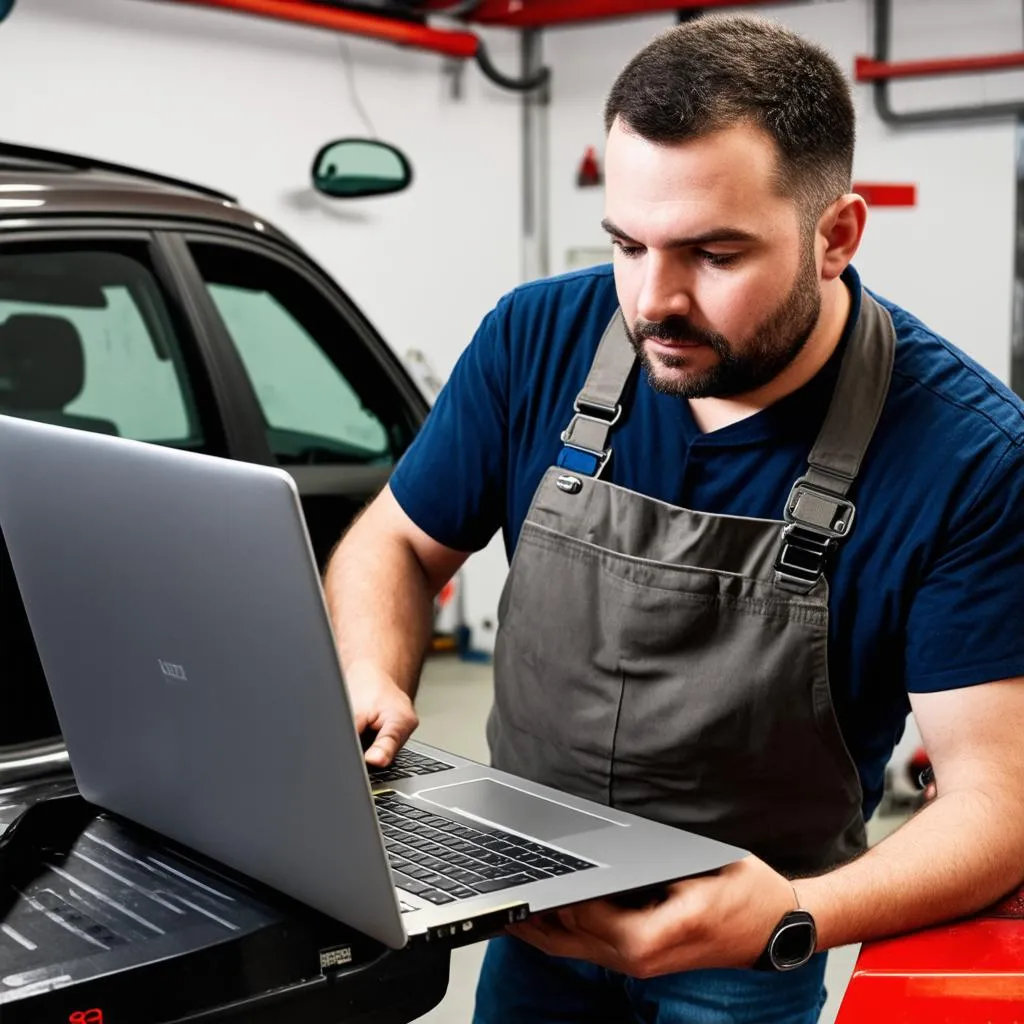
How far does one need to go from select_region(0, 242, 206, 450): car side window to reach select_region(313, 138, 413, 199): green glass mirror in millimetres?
2913

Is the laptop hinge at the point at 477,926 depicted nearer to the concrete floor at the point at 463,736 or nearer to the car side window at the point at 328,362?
the concrete floor at the point at 463,736

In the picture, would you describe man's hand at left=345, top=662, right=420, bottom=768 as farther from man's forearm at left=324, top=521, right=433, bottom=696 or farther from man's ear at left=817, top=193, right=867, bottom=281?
man's ear at left=817, top=193, right=867, bottom=281

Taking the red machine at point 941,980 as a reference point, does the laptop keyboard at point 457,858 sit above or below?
above

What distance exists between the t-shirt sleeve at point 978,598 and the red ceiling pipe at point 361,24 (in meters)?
4.41

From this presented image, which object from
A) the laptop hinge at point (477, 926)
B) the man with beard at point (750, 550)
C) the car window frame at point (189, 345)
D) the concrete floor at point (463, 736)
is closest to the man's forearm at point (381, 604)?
the man with beard at point (750, 550)

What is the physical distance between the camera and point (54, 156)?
8.24ft

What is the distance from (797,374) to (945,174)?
195 inches

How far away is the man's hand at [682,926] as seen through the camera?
110 cm

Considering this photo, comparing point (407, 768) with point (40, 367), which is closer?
point (407, 768)

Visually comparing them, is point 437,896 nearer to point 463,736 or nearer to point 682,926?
point 682,926

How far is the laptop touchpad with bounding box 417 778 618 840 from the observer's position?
122cm

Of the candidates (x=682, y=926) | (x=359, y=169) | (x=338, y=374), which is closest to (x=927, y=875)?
(x=682, y=926)

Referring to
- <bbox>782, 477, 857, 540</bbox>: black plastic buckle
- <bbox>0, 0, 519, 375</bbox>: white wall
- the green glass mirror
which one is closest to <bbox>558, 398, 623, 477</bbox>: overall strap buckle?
<bbox>782, 477, 857, 540</bbox>: black plastic buckle

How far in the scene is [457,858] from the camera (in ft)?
3.77
